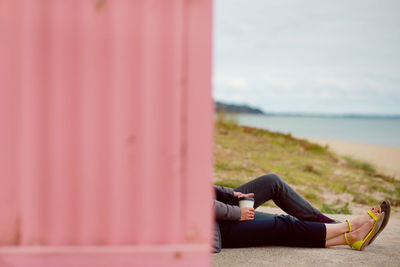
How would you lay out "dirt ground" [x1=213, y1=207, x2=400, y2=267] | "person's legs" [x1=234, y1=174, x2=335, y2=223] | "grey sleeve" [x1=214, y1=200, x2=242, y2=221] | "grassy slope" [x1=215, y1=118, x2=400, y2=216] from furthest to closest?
"grassy slope" [x1=215, y1=118, x2=400, y2=216] → "person's legs" [x1=234, y1=174, x2=335, y2=223] → "grey sleeve" [x1=214, y1=200, x2=242, y2=221] → "dirt ground" [x1=213, y1=207, x2=400, y2=267]

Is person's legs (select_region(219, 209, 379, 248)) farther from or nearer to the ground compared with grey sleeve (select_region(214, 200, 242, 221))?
nearer to the ground

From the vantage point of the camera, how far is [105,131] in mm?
1759

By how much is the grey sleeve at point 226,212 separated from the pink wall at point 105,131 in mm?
1318

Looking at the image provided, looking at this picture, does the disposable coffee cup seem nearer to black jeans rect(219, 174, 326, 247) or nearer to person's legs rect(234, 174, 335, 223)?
black jeans rect(219, 174, 326, 247)

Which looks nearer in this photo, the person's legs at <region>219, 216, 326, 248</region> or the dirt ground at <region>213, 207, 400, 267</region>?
the dirt ground at <region>213, 207, 400, 267</region>

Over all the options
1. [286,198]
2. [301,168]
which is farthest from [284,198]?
[301,168]

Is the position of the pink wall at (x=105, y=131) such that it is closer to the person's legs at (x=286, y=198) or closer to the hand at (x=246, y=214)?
the hand at (x=246, y=214)

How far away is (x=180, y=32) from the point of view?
1769 mm

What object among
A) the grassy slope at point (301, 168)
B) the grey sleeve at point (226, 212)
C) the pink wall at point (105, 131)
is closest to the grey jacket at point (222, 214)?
the grey sleeve at point (226, 212)

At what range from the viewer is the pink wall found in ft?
5.69

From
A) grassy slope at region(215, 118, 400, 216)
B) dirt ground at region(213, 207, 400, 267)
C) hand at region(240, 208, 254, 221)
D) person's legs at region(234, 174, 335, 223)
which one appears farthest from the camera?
grassy slope at region(215, 118, 400, 216)

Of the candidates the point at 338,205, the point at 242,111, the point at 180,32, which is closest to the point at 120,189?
the point at 180,32

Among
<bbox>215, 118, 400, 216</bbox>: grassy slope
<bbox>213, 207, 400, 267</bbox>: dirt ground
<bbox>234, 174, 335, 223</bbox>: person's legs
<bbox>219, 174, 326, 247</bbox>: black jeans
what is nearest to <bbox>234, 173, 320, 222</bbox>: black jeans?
<bbox>234, 174, 335, 223</bbox>: person's legs

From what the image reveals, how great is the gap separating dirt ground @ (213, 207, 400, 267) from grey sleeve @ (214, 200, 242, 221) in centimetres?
27
